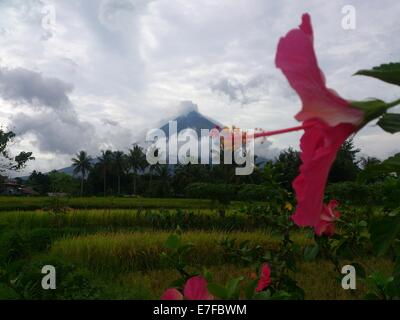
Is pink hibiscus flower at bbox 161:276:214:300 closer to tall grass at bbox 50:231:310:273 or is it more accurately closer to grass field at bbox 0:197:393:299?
grass field at bbox 0:197:393:299

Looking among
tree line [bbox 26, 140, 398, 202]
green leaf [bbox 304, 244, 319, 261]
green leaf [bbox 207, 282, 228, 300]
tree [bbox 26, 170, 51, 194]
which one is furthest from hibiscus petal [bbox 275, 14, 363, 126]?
tree [bbox 26, 170, 51, 194]

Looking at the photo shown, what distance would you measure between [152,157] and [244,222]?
672 cm

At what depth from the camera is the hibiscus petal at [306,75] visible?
317mm

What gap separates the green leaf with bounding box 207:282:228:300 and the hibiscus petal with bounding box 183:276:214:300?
17mm

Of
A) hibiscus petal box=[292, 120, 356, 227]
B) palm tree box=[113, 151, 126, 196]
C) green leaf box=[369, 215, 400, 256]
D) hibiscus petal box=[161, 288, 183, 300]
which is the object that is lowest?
hibiscus petal box=[161, 288, 183, 300]

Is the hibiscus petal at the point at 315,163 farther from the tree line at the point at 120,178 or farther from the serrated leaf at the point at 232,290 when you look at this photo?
the tree line at the point at 120,178

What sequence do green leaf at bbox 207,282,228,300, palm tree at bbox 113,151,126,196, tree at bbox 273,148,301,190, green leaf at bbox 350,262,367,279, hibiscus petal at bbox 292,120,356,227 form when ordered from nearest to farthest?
hibiscus petal at bbox 292,120,356,227 → green leaf at bbox 207,282,228,300 → green leaf at bbox 350,262,367,279 → tree at bbox 273,148,301,190 → palm tree at bbox 113,151,126,196

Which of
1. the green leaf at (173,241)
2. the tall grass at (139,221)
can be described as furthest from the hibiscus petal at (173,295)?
the tall grass at (139,221)

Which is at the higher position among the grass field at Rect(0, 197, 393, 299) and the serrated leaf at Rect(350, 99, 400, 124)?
the serrated leaf at Rect(350, 99, 400, 124)

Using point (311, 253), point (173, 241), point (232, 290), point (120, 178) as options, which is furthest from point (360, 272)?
point (120, 178)

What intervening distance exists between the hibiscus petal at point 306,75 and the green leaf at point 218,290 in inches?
14.6

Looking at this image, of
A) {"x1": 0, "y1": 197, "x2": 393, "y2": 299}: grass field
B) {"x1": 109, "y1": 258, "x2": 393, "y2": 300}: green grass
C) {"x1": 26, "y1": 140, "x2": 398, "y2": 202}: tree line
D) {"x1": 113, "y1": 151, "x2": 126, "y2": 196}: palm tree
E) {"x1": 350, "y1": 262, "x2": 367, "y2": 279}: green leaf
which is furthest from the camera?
{"x1": 113, "y1": 151, "x2": 126, "y2": 196}: palm tree

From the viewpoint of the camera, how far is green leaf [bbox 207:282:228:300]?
24.6 inches
